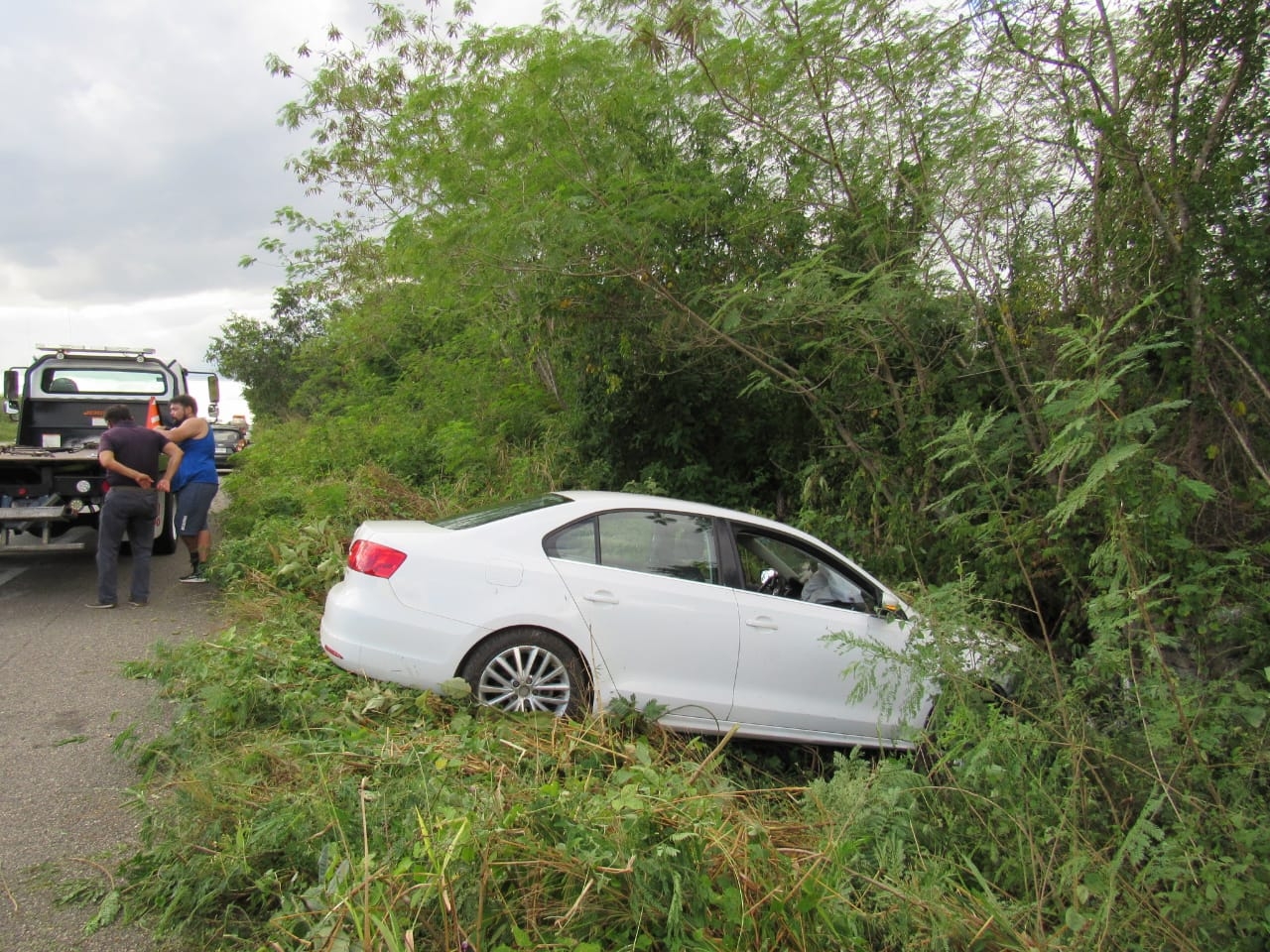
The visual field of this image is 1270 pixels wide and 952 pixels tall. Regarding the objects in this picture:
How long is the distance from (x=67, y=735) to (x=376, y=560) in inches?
70.0

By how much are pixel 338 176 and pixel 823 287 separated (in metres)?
14.9

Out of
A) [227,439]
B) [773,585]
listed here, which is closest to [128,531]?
[773,585]

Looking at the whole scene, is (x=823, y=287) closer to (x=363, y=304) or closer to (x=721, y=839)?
(x=721, y=839)

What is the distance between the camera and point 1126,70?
5750mm

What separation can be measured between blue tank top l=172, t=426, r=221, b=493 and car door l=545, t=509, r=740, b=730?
5087mm

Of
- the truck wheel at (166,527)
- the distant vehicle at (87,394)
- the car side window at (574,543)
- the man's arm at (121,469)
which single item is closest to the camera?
the car side window at (574,543)

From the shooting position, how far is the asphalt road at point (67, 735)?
2922 mm

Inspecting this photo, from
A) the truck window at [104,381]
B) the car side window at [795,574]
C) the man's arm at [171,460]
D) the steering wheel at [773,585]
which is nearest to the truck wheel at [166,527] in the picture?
the man's arm at [171,460]

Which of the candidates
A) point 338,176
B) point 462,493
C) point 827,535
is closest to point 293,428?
point 338,176

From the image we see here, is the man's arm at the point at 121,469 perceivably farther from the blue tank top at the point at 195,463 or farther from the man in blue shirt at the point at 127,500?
the blue tank top at the point at 195,463

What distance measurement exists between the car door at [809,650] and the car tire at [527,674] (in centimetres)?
92

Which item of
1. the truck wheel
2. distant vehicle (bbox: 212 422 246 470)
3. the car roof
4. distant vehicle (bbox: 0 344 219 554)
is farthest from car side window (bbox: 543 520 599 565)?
distant vehicle (bbox: 212 422 246 470)

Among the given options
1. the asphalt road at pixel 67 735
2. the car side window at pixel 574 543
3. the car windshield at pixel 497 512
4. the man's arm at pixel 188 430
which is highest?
the man's arm at pixel 188 430

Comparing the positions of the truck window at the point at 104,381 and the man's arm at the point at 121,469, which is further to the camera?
the truck window at the point at 104,381
